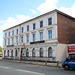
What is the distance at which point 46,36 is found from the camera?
27688mm

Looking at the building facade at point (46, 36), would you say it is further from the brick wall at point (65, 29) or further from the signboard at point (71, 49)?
the signboard at point (71, 49)

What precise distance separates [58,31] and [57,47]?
11.7ft

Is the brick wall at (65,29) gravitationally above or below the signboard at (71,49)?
above

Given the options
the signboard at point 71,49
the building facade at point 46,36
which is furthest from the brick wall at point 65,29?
the signboard at point 71,49

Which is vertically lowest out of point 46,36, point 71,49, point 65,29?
point 71,49

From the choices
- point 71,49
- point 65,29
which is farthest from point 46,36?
point 71,49

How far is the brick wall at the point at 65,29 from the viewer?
86.2ft

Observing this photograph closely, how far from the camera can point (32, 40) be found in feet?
104

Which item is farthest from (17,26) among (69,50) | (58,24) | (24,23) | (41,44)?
(69,50)

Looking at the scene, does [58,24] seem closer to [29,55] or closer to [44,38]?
[44,38]

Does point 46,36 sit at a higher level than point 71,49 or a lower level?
higher

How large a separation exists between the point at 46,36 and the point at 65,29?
482cm

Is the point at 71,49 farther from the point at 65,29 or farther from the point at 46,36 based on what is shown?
the point at 46,36

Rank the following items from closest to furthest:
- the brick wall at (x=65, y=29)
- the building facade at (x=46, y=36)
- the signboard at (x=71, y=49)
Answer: the signboard at (x=71, y=49) → the building facade at (x=46, y=36) → the brick wall at (x=65, y=29)
